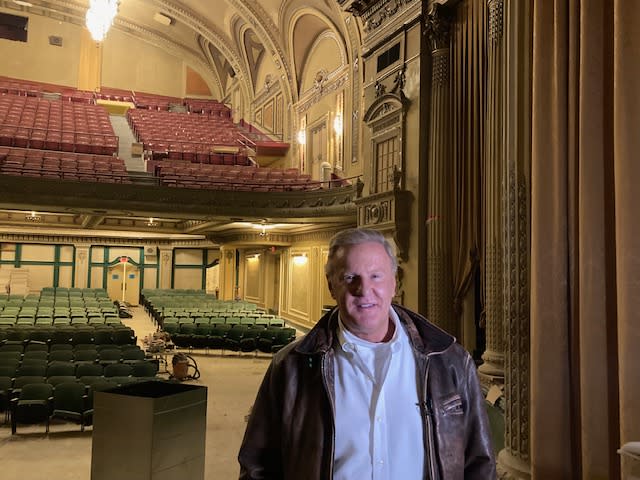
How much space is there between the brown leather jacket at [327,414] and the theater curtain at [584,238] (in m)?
1.32

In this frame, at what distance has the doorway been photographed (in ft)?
80.2

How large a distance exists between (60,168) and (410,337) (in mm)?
13693

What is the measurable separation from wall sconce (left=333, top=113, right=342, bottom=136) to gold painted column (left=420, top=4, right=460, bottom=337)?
26.0 feet

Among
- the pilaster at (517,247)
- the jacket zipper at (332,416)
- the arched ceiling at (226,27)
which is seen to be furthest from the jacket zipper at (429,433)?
the arched ceiling at (226,27)

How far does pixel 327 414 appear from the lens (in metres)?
1.37

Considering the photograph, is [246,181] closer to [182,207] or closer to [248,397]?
[182,207]

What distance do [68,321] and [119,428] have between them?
935cm

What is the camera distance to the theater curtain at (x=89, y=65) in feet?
89.8

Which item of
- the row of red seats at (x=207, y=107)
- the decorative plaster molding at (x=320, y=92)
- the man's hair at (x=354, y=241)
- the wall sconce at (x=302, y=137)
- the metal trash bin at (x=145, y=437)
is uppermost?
the row of red seats at (x=207, y=107)

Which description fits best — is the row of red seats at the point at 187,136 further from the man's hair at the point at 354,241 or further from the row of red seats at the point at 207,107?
the man's hair at the point at 354,241

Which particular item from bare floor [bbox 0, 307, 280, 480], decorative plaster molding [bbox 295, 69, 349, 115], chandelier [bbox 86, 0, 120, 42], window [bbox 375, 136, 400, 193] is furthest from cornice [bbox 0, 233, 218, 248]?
bare floor [bbox 0, 307, 280, 480]

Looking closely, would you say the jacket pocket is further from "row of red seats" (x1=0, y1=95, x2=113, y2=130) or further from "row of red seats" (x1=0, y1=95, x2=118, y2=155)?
"row of red seats" (x1=0, y1=95, x2=113, y2=130)

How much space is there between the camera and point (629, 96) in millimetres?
2436

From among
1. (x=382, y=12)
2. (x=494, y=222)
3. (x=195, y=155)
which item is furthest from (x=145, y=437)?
(x=195, y=155)
